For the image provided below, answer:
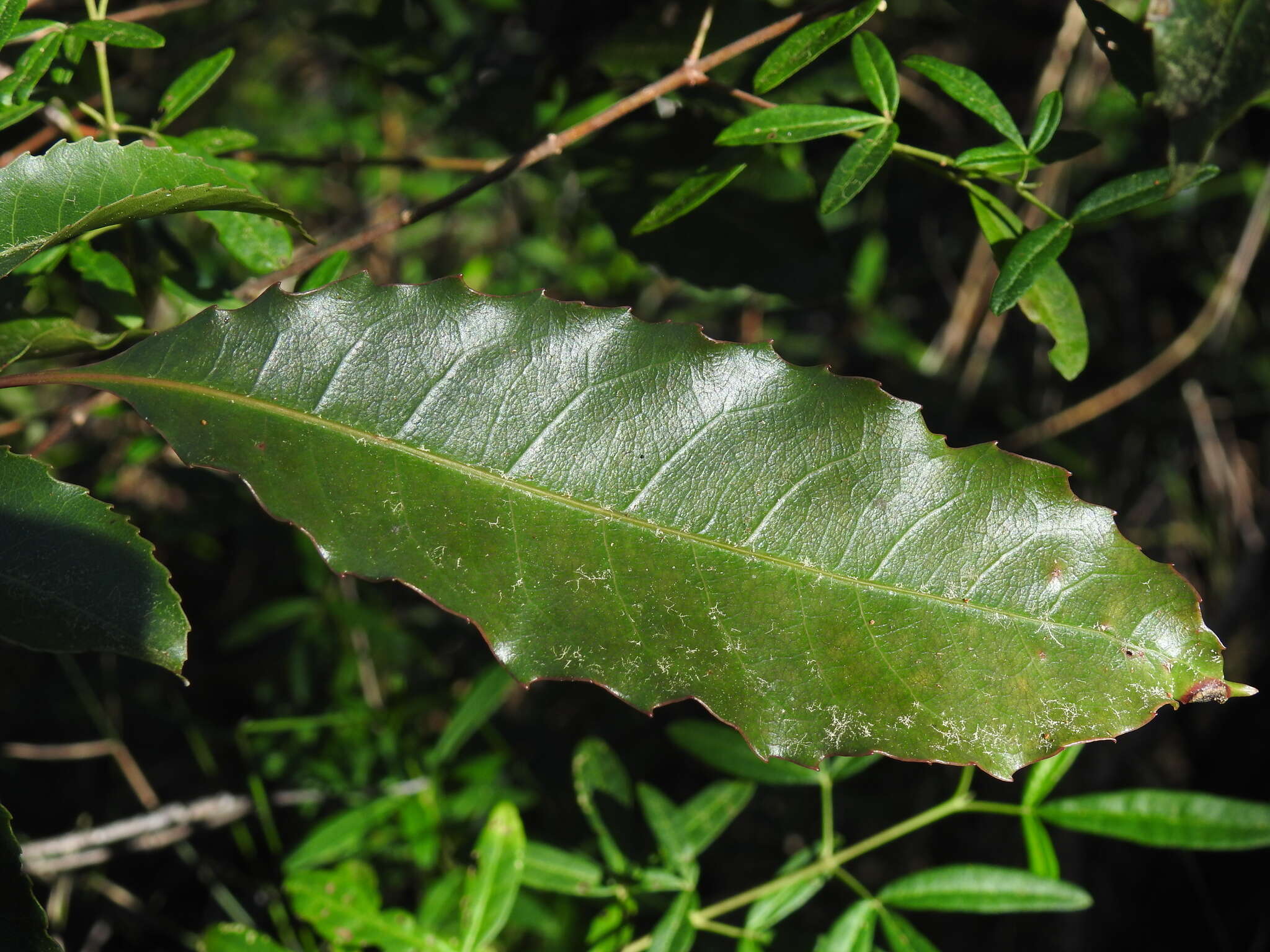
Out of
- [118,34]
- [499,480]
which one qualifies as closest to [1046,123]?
[499,480]

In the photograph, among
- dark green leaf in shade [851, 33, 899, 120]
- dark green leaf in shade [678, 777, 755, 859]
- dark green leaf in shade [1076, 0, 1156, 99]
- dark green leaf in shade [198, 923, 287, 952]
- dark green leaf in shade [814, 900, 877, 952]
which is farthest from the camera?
dark green leaf in shade [678, 777, 755, 859]

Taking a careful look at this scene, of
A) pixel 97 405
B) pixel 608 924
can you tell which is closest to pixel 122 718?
pixel 97 405

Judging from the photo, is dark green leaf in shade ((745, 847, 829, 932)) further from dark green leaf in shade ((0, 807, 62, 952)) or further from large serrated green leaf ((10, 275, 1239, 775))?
dark green leaf in shade ((0, 807, 62, 952))

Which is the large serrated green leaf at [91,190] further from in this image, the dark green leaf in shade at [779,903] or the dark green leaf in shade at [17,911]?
the dark green leaf in shade at [779,903]

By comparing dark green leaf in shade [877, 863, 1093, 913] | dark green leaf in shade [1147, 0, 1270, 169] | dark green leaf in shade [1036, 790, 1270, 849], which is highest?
dark green leaf in shade [1147, 0, 1270, 169]

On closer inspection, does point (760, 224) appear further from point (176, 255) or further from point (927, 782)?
point (927, 782)

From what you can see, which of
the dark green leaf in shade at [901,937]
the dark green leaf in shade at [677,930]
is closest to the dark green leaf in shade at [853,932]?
the dark green leaf in shade at [901,937]

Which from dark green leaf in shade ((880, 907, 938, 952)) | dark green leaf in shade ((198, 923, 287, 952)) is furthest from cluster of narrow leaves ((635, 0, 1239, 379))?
dark green leaf in shade ((198, 923, 287, 952))
